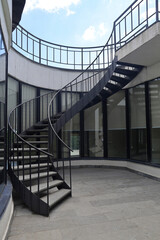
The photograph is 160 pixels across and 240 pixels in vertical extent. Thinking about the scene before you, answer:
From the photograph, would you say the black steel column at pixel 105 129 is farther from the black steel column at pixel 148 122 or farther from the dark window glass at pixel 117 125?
the black steel column at pixel 148 122

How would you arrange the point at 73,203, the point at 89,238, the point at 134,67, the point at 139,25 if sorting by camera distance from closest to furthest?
the point at 89,238
the point at 73,203
the point at 139,25
the point at 134,67

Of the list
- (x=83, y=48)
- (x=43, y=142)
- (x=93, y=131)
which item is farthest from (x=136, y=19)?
(x=93, y=131)

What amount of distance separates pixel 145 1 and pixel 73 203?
4.85 m

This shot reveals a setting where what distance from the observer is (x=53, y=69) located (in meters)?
7.40

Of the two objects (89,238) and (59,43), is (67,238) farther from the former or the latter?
(59,43)

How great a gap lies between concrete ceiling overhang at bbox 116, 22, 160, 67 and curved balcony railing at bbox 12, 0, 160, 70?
25 cm

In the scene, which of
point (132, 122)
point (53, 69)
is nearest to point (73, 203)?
point (132, 122)

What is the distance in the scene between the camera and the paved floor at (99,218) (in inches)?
97.6

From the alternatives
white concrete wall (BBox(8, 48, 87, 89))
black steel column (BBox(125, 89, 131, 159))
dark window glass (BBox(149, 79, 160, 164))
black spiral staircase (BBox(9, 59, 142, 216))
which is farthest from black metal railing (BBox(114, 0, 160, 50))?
white concrete wall (BBox(8, 48, 87, 89))

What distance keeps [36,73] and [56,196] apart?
15.6ft

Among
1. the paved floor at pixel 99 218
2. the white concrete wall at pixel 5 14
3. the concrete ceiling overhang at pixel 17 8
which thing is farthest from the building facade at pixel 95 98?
the concrete ceiling overhang at pixel 17 8

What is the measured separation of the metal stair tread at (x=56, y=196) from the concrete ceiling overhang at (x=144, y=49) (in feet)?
12.0

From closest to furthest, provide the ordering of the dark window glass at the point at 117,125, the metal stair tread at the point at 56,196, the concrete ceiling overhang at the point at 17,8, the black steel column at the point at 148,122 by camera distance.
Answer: the metal stair tread at the point at 56,196 < the concrete ceiling overhang at the point at 17,8 < the black steel column at the point at 148,122 < the dark window glass at the point at 117,125

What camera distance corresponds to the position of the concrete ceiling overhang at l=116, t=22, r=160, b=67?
12.8ft
